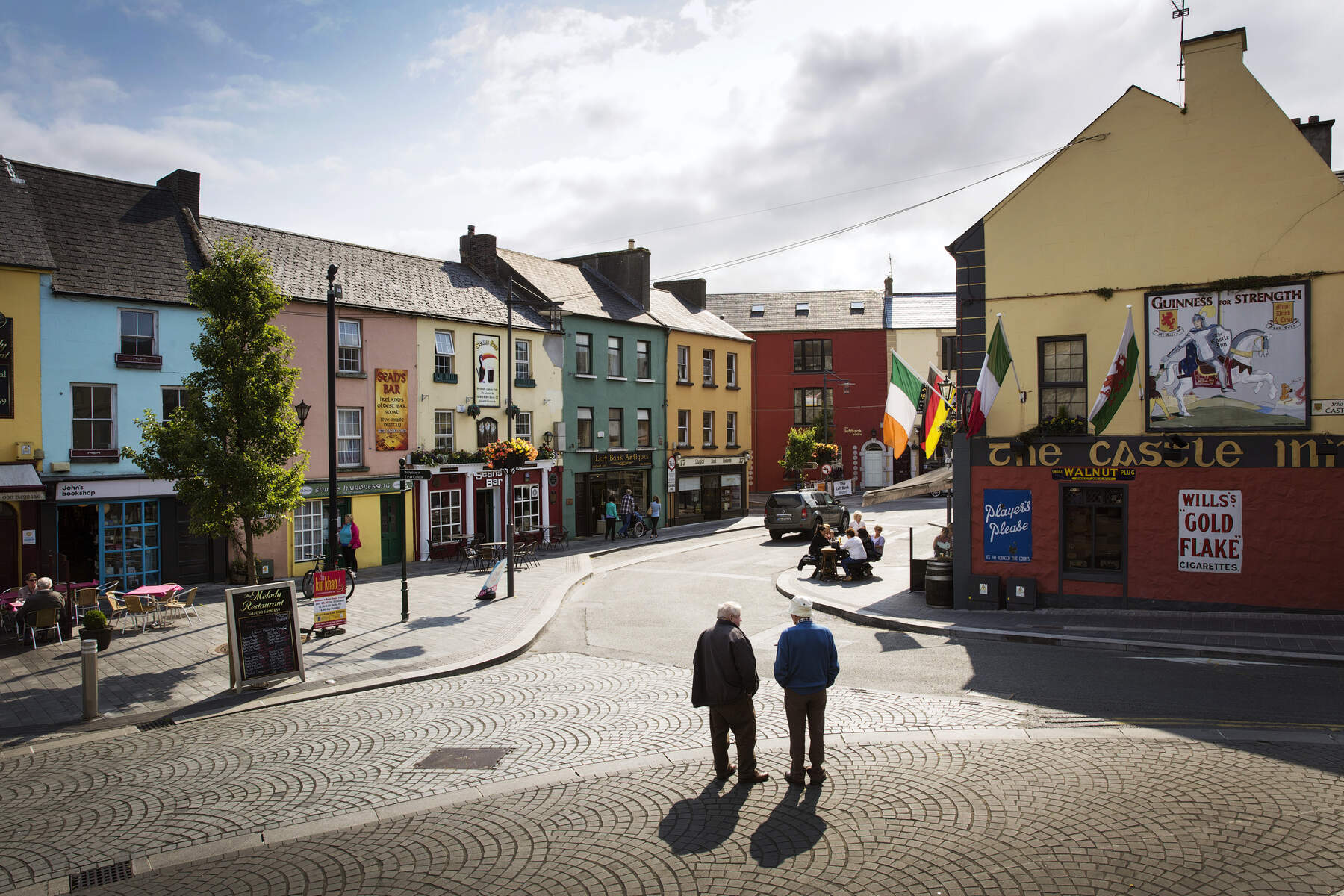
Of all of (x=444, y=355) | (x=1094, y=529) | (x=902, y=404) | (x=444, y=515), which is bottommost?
(x=444, y=515)

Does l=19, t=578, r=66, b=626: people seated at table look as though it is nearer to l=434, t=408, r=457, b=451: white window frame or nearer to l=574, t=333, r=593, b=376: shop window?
l=434, t=408, r=457, b=451: white window frame

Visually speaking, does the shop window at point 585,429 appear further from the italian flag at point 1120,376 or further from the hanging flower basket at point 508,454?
→ the italian flag at point 1120,376


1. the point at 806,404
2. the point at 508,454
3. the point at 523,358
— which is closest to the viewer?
the point at 508,454

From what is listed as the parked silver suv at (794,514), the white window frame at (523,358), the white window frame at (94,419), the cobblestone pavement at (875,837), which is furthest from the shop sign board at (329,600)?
the parked silver suv at (794,514)

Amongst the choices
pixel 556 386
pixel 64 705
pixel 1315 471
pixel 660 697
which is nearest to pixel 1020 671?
pixel 660 697

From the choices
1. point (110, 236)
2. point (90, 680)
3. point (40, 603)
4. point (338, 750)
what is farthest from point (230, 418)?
point (110, 236)

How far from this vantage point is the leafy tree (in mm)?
13625

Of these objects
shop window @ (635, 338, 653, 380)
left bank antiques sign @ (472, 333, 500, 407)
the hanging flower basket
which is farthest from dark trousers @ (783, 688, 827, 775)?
shop window @ (635, 338, 653, 380)

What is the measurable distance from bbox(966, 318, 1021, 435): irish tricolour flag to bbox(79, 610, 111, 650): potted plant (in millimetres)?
15953

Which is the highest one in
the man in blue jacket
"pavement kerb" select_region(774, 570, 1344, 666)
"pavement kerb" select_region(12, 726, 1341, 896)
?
the man in blue jacket

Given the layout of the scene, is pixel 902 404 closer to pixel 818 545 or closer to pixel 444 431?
pixel 818 545

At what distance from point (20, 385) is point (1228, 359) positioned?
25136 millimetres

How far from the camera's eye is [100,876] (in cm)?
626

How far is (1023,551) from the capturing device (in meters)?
17.1
